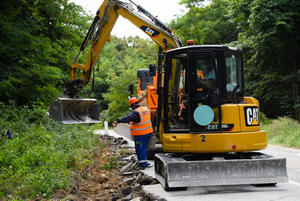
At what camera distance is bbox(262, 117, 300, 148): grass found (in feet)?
45.3

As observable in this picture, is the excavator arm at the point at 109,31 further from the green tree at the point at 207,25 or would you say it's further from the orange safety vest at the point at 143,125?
the green tree at the point at 207,25

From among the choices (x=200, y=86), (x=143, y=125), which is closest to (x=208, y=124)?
(x=200, y=86)

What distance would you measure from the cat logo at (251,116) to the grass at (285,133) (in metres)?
7.15

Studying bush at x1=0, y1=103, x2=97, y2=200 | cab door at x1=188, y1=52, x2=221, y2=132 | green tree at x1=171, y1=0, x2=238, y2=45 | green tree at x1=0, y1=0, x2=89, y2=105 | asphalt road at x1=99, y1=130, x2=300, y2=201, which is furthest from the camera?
green tree at x1=171, y1=0, x2=238, y2=45

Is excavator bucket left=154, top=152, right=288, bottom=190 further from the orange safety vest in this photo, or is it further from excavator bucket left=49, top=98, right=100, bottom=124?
excavator bucket left=49, top=98, right=100, bottom=124

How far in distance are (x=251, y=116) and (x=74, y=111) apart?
16.9ft

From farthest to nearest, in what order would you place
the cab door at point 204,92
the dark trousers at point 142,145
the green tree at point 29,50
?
1. the green tree at point 29,50
2. the dark trousers at point 142,145
3. the cab door at point 204,92

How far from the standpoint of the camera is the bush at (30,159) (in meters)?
6.44

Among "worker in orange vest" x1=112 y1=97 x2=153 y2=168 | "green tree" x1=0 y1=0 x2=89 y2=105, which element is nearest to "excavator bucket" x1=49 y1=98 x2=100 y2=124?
"worker in orange vest" x1=112 y1=97 x2=153 y2=168

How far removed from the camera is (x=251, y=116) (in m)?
6.80

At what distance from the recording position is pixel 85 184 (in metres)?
8.37

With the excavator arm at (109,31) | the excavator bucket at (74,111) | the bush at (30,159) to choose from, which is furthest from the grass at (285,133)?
the bush at (30,159)

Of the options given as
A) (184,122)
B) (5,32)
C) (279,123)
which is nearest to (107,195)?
(184,122)

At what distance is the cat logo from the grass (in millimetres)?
7152
